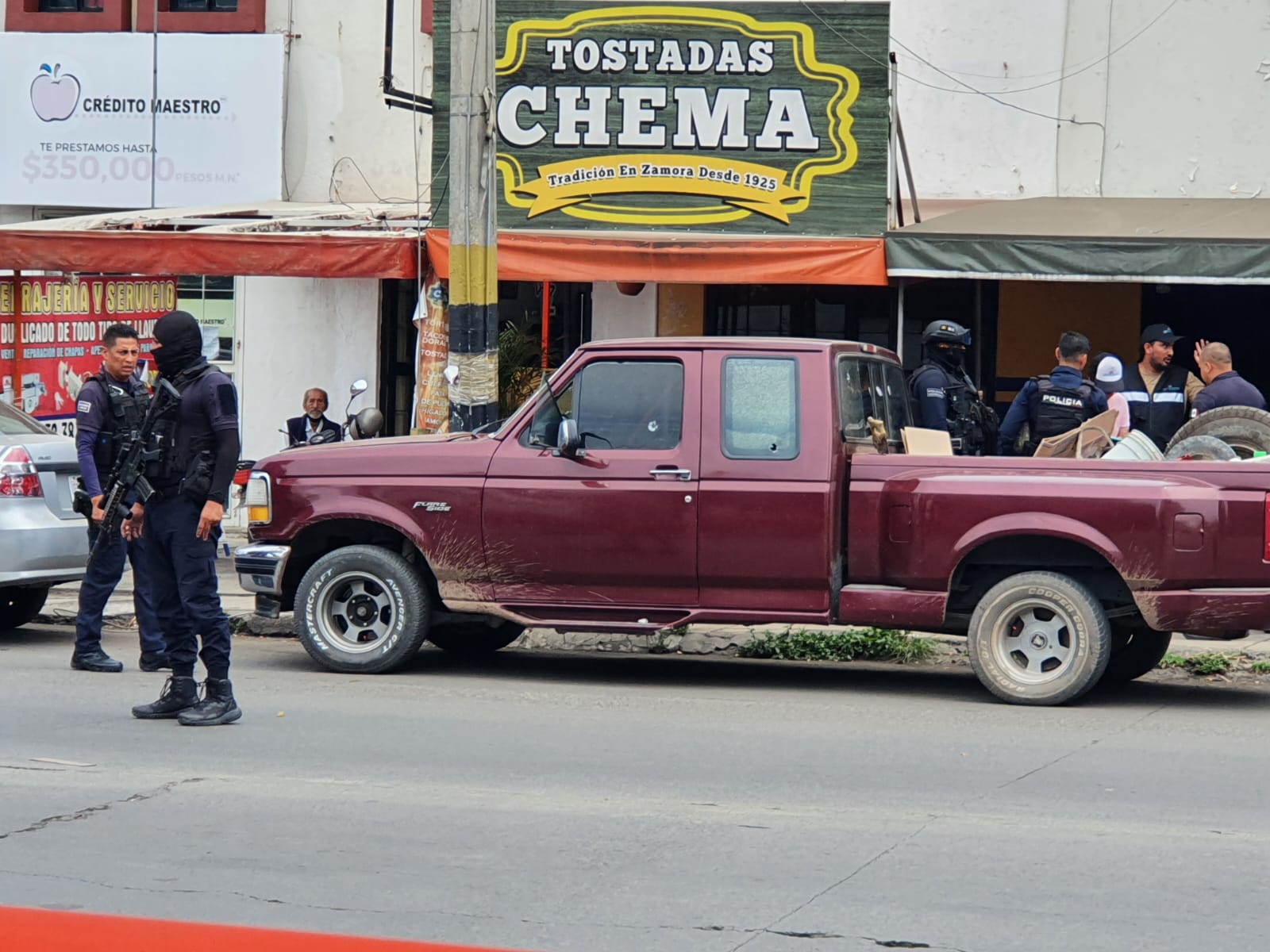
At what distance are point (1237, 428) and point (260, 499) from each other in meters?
5.70

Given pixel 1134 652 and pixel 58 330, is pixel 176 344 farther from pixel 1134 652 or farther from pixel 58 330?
pixel 58 330

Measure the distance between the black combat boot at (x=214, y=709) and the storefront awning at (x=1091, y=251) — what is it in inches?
263

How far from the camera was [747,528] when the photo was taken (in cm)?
904

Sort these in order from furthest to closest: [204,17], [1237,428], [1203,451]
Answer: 1. [204,17]
2. [1237,428]
3. [1203,451]

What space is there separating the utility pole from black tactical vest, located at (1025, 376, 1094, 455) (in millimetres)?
3674

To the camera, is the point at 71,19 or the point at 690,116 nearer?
the point at 690,116

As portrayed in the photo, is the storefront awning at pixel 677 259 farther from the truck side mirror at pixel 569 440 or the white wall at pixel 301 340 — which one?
the truck side mirror at pixel 569 440

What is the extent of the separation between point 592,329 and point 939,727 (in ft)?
28.5

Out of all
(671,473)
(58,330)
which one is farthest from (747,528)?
(58,330)

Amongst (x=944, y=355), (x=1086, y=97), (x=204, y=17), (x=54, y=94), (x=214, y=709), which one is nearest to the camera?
(x=214, y=709)

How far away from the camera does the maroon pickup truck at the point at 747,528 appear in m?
8.62

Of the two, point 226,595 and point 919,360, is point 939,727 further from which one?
point 919,360

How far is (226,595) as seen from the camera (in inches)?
506

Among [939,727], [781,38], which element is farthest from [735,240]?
[939,727]
